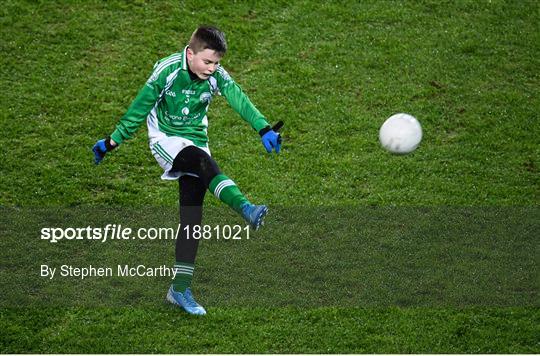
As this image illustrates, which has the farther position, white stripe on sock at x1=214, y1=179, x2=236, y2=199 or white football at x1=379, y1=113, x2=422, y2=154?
white football at x1=379, y1=113, x2=422, y2=154

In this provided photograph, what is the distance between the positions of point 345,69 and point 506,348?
5605 millimetres

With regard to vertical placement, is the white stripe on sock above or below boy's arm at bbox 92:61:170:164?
below

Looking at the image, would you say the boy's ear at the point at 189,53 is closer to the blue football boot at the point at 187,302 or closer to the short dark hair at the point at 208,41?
the short dark hair at the point at 208,41

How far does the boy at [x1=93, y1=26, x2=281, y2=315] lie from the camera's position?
8594mm

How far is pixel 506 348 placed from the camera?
28.6ft

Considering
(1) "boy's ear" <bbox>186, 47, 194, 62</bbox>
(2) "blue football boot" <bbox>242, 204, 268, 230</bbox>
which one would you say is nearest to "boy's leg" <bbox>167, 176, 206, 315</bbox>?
(2) "blue football boot" <bbox>242, 204, 268, 230</bbox>

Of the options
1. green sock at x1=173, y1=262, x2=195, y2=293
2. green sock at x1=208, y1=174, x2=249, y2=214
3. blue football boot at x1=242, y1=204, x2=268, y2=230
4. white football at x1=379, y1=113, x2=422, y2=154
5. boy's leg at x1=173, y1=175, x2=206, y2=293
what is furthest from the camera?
white football at x1=379, y1=113, x2=422, y2=154

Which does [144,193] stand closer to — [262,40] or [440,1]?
[262,40]

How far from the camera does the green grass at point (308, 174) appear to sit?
9023mm

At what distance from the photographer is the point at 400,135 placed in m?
9.91

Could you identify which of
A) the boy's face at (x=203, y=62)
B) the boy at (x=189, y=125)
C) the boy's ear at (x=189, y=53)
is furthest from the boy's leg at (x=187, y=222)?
the boy's ear at (x=189, y=53)

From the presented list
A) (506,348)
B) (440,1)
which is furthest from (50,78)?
(506,348)

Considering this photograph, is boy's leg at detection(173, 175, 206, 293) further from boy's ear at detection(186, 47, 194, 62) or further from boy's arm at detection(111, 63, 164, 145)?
boy's ear at detection(186, 47, 194, 62)

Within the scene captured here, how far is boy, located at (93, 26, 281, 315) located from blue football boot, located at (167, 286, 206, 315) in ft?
0.04
